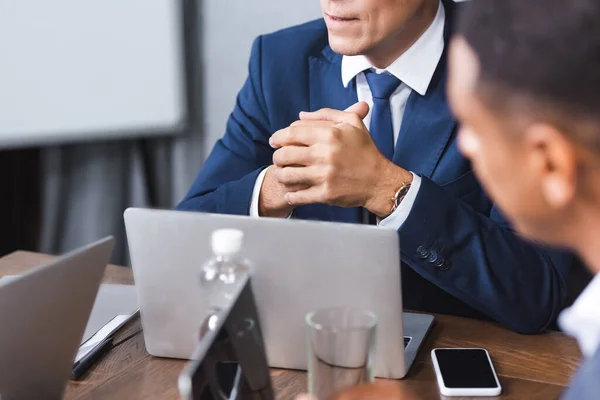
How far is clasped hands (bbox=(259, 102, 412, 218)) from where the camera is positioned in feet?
4.47

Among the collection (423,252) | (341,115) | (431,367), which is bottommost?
(431,367)

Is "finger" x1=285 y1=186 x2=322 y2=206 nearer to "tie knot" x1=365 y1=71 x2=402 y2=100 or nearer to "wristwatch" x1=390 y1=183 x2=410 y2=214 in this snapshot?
"wristwatch" x1=390 y1=183 x2=410 y2=214

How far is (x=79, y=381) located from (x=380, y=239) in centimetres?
48

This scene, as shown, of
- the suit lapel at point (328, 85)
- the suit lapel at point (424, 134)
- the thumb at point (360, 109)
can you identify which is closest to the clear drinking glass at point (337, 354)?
the thumb at point (360, 109)

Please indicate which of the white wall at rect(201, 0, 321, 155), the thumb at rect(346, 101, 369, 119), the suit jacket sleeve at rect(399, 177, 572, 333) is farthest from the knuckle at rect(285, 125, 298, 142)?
the white wall at rect(201, 0, 321, 155)

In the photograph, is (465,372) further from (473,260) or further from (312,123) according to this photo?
(312,123)

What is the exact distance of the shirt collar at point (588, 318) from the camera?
2.48 feet

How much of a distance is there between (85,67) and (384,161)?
4.85ft

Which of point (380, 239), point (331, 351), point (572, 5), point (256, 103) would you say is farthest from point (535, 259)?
point (572, 5)

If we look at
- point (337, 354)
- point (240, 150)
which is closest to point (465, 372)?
point (337, 354)

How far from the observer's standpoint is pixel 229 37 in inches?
106

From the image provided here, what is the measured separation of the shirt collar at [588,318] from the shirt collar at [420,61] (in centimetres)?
90

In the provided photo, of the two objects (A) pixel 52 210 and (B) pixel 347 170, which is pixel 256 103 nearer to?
(B) pixel 347 170

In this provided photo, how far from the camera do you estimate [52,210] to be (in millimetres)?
2785
